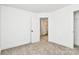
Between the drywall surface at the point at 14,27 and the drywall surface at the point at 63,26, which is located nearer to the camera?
the drywall surface at the point at 14,27

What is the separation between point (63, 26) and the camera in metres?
4.25

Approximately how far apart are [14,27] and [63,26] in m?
2.45

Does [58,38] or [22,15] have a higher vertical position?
[22,15]

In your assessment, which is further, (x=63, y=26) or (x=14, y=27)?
(x=63, y=26)

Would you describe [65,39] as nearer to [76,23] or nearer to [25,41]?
[76,23]

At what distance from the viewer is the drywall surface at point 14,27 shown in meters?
3.57

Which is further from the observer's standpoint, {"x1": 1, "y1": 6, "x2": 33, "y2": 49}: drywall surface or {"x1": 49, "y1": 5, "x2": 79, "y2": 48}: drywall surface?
{"x1": 49, "y1": 5, "x2": 79, "y2": 48}: drywall surface

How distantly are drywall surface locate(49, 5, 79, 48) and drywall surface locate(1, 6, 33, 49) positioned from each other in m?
1.51

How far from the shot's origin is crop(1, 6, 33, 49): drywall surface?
3574mm

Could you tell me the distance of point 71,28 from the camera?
369 cm

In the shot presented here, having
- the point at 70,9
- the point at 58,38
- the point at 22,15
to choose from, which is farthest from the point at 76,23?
the point at 22,15

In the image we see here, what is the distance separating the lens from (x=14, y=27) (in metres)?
4.00

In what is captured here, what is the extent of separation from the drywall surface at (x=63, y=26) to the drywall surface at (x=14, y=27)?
1.51m
